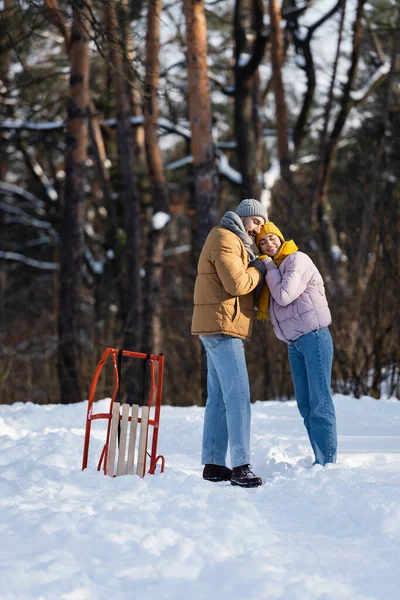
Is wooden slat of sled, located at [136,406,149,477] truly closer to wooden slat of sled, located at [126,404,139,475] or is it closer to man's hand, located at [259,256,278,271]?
wooden slat of sled, located at [126,404,139,475]

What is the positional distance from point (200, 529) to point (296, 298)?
1.96 m

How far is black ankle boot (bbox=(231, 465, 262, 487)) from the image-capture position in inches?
229

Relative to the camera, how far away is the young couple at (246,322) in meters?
5.89

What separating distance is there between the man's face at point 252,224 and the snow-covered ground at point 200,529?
1.60 metres

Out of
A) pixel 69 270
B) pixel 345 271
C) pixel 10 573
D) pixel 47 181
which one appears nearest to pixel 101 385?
pixel 69 270

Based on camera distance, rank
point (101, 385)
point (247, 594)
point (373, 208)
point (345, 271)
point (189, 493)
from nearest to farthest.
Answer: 1. point (247, 594)
2. point (189, 493)
3. point (373, 208)
4. point (345, 271)
5. point (101, 385)

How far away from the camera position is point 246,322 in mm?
6012

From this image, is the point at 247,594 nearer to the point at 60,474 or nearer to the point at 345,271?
the point at 60,474

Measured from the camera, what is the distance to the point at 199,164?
40.8 ft

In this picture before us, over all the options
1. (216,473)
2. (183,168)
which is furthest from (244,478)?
(183,168)

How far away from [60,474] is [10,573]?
2234 millimetres

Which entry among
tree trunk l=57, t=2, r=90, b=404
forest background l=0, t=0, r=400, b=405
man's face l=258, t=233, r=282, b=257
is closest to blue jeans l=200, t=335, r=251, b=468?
man's face l=258, t=233, r=282, b=257

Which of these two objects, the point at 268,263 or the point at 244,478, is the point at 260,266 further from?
the point at 244,478

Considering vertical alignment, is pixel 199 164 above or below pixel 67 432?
above
